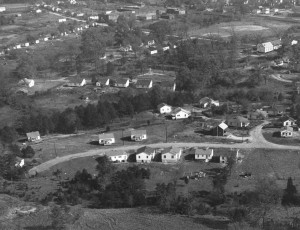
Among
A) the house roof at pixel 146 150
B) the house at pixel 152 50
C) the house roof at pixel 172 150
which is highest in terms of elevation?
the house at pixel 152 50

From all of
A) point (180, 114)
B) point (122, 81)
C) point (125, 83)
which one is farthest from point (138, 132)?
point (122, 81)

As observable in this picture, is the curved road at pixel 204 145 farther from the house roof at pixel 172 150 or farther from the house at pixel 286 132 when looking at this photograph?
the house at pixel 286 132

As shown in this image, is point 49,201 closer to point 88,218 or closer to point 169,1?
point 88,218

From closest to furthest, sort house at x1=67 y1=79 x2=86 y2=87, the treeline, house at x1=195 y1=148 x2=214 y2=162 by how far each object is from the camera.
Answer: house at x1=195 y1=148 x2=214 y2=162 → the treeline → house at x1=67 y1=79 x2=86 y2=87

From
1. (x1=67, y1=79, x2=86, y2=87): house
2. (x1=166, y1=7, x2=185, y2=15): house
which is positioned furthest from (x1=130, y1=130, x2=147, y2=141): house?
(x1=166, y1=7, x2=185, y2=15): house

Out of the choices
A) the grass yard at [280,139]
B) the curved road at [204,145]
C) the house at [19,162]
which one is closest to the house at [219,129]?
the curved road at [204,145]

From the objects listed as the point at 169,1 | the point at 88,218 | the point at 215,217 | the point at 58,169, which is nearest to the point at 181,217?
the point at 215,217

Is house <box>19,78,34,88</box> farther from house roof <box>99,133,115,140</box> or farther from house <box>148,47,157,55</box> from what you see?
house roof <box>99,133,115,140</box>
